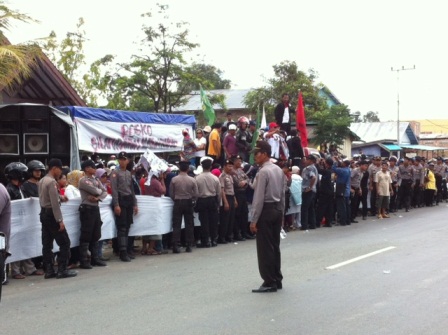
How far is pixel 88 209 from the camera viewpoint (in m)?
12.1

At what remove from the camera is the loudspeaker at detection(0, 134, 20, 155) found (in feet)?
54.2

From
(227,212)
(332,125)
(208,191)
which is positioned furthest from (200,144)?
(332,125)

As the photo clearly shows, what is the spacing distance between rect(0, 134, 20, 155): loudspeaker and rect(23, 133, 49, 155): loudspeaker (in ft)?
0.64

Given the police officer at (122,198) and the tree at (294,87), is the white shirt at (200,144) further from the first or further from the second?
the tree at (294,87)

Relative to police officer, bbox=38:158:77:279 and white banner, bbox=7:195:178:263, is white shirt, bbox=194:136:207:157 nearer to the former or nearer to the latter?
white banner, bbox=7:195:178:263

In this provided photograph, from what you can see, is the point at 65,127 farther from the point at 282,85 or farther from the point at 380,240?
the point at 282,85

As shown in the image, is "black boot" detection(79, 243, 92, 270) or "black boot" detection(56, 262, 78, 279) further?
"black boot" detection(79, 243, 92, 270)

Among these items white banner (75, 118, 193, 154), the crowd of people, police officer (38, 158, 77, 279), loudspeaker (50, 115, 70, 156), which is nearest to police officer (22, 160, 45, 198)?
the crowd of people

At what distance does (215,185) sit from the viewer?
595 inches

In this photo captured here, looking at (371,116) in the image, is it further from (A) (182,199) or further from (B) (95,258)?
(B) (95,258)

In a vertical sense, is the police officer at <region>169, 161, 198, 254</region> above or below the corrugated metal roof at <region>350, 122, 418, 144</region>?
below

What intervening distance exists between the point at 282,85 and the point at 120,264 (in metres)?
31.2

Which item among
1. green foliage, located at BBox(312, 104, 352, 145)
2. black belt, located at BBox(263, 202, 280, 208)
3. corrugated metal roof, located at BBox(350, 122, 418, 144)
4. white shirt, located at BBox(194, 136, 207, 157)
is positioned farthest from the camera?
corrugated metal roof, located at BBox(350, 122, 418, 144)

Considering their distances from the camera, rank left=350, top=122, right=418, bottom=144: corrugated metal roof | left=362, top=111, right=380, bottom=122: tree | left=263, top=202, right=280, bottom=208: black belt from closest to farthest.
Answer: left=263, top=202, right=280, bottom=208: black belt
left=350, top=122, right=418, bottom=144: corrugated metal roof
left=362, top=111, right=380, bottom=122: tree
